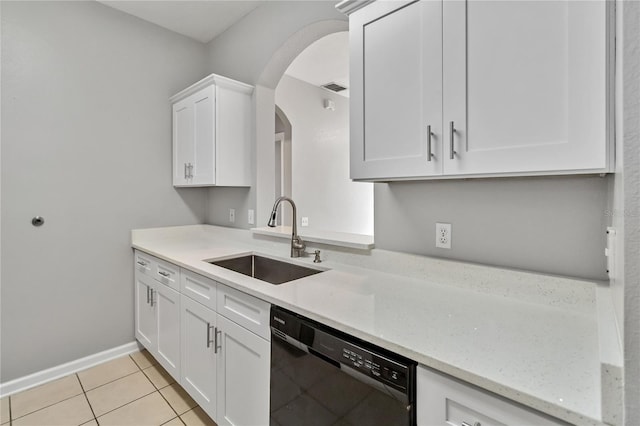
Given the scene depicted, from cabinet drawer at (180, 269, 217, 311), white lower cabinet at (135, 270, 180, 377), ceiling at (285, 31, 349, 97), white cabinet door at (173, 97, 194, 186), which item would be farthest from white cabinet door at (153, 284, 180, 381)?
ceiling at (285, 31, 349, 97)

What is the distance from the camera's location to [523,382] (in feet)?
2.26

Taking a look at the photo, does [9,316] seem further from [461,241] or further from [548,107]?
[548,107]

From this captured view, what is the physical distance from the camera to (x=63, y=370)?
227 centimetres

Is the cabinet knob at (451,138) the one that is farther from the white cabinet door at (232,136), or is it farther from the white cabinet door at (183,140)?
the white cabinet door at (183,140)

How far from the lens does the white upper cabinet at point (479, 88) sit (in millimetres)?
864

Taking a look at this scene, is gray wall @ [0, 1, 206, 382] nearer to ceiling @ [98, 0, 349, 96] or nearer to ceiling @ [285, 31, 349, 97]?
ceiling @ [98, 0, 349, 96]

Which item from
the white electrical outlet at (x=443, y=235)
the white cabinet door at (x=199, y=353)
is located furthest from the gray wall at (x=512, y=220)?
the white cabinet door at (x=199, y=353)

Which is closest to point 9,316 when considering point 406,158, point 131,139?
point 131,139

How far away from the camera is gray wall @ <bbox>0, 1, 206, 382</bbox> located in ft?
6.86

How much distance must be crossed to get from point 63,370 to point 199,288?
57.0 inches

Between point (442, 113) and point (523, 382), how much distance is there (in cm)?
84

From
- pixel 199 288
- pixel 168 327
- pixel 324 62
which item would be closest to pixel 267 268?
pixel 199 288

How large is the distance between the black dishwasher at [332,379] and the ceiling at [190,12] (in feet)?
→ 7.63

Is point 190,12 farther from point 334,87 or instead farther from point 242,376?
point 242,376
